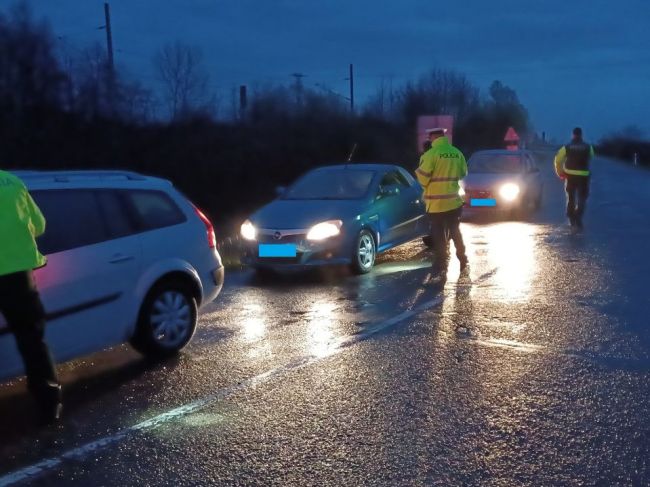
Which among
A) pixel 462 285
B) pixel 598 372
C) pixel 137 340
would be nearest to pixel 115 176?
pixel 137 340

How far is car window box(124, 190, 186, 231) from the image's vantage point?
255 inches

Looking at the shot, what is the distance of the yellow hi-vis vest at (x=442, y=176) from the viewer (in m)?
10.7

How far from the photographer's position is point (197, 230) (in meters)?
6.95

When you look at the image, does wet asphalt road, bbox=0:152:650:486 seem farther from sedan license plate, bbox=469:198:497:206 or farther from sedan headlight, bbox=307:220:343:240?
sedan license plate, bbox=469:198:497:206

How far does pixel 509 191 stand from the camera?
58.9 feet

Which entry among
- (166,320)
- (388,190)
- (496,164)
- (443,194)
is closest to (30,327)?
(166,320)

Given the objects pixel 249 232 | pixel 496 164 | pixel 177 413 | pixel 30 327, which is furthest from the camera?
pixel 496 164

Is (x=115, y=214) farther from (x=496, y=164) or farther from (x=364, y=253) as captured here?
(x=496, y=164)

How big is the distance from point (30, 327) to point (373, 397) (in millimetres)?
2237

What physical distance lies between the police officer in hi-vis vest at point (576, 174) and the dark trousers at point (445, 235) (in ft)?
18.8

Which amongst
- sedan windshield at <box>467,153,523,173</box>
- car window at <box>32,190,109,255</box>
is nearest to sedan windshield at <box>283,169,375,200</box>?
car window at <box>32,190,109,255</box>

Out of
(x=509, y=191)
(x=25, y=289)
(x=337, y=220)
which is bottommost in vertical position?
(x=509, y=191)

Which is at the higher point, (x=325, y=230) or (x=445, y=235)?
(x=325, y=230)

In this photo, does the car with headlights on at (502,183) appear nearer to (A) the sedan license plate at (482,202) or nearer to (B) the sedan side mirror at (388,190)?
(A) the sedan license plate at (482,202)
